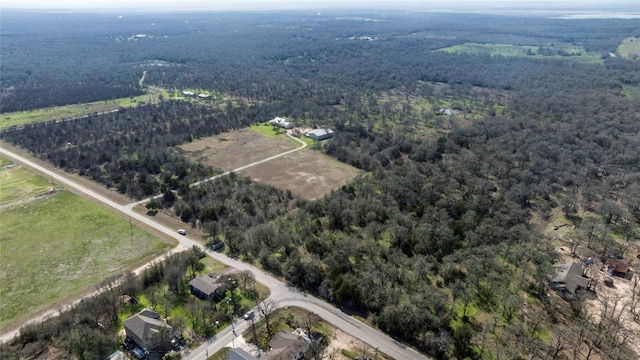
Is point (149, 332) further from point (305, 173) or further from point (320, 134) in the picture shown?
point (320, 134)

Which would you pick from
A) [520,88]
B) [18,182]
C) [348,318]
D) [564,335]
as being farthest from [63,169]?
[520,88]

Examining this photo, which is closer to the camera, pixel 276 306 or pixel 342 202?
pixel 276 306

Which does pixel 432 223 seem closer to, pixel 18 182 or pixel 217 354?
pixel 217 354

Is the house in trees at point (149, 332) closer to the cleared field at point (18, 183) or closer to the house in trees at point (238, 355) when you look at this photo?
the house in trees at point (238, 355)

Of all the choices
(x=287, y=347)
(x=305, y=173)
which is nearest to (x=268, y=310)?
(x=287, y=347)

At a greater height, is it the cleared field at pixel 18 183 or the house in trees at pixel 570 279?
the house in trees at pixel 570 279

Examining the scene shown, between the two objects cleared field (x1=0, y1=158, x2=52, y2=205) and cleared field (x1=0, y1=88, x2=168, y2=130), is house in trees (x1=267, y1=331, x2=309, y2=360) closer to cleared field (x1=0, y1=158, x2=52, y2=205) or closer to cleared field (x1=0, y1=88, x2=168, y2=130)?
cleared field (x1=0, y1=158, x2=52, y2=205)

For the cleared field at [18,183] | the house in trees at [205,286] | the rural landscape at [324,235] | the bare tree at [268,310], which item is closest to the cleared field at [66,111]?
the rural landscape at [324,235]
